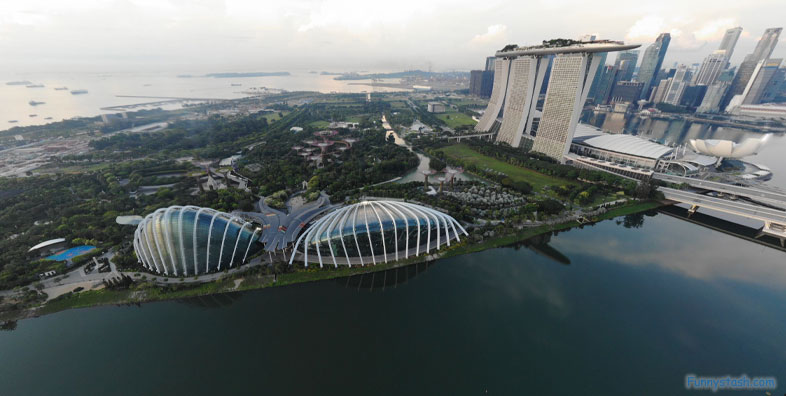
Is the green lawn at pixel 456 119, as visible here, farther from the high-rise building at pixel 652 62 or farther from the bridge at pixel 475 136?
the high-rise building at pixel 652 62

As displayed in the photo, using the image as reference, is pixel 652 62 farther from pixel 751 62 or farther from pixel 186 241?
pixel 186 241

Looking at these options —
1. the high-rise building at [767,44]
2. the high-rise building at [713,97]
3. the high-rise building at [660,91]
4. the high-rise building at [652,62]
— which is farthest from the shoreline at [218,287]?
the high-rise building at [767,44]

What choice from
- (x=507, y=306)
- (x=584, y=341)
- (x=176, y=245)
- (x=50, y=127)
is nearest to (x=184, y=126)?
(x=50, y=127)

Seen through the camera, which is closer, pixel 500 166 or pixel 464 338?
pixel 464 338

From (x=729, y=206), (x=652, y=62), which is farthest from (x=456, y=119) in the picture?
(x=652, y=62)

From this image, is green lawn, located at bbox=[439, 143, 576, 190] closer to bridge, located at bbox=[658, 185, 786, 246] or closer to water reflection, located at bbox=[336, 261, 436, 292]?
bridge, located at bbox=[658, 185, 786, 246]

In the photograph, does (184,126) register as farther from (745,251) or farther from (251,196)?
(745,251)
